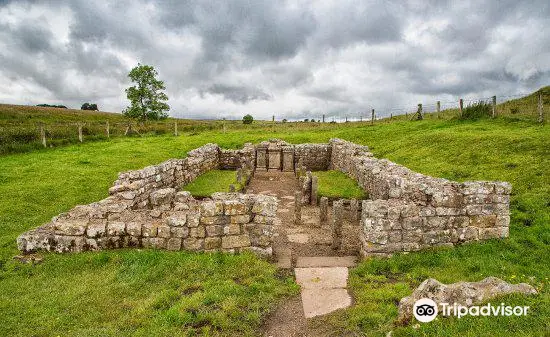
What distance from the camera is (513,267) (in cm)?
771

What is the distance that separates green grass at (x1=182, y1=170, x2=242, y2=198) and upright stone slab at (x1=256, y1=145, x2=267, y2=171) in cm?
309

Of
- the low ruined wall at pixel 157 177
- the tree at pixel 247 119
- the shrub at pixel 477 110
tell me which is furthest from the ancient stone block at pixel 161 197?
the tree at pixel 247 119

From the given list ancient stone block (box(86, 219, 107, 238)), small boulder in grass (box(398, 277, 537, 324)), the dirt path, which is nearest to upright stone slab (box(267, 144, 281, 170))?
the dirt path

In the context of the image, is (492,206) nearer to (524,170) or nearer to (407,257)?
(407,257)

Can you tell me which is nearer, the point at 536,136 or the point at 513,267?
the point at 513,267

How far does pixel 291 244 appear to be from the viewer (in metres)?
11.1

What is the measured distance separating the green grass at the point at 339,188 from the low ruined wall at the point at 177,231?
7847 millimetres

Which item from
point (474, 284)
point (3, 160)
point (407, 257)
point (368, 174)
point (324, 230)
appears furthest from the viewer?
point (3, 160)

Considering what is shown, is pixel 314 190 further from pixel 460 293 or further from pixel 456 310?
pixel 456 310

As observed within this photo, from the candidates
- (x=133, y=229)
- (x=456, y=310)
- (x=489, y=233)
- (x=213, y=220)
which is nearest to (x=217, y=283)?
(x=213, y=220)

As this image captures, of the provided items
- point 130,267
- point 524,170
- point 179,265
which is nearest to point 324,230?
point 179,265

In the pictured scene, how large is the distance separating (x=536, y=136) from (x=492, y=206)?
1011 centimetres

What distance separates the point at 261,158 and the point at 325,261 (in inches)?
682

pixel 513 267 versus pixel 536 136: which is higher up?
pixel 536 136
